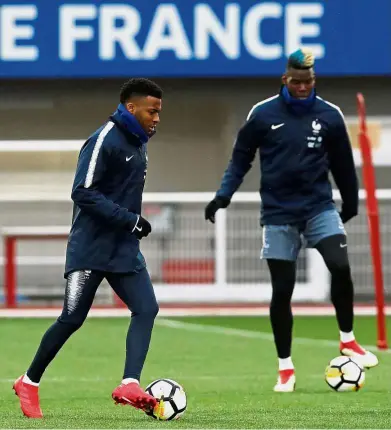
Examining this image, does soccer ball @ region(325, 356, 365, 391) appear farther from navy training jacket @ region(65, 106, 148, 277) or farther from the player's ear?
the player's ear

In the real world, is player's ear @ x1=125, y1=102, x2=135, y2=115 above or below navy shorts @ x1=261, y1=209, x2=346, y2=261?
above

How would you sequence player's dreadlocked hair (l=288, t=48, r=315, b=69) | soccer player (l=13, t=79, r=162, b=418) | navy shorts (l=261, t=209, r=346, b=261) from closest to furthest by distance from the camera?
soccer player (l=13, t=79, r=162, b=418) → player's dreadlocked hair (l=288, t=48, r=315, b=69) → navy shorts (l=261, t=209, r=346, b=261)

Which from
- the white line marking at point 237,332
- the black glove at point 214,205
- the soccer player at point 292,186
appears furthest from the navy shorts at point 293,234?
the white line marking at point 237,332

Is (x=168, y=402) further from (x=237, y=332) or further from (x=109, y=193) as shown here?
(x=237, y=332)

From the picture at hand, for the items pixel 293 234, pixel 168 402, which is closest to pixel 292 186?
pixel 293 234

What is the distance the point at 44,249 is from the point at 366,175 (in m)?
7.96

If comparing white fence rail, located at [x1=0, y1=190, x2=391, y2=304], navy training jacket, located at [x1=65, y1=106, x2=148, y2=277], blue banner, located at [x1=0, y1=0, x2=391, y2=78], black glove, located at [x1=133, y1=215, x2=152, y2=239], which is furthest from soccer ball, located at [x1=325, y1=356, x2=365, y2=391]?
blue banner, located at [x1=0, y1=0, x2=391, y2=78]

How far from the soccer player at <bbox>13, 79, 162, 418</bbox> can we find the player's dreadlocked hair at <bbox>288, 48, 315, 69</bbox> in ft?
5.20

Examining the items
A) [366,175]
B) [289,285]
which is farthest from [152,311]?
[366,175]

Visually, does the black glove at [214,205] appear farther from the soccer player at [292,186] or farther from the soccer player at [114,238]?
the soccer player at [114,238]

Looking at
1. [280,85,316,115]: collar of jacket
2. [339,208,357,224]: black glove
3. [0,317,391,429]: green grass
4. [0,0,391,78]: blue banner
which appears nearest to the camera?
[0,317,391,429]: green grass

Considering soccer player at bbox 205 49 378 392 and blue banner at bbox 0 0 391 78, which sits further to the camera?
blue banner at bbox 0 0 391 78

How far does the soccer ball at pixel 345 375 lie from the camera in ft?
28.3

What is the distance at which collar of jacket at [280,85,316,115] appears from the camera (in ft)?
28.8
